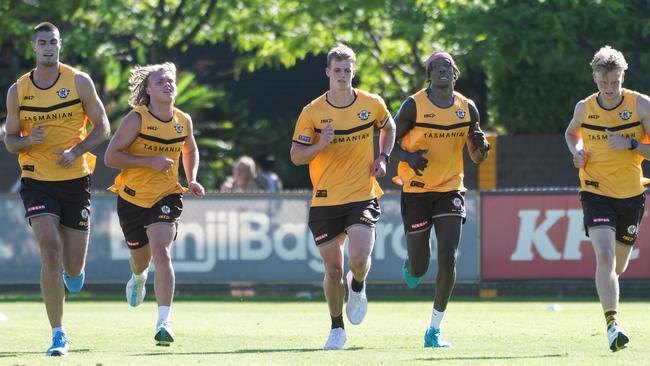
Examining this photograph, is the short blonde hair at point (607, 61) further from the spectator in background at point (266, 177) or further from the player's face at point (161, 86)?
the spectator in background at point (266, 177)

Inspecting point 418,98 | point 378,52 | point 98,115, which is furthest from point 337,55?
point 378,52

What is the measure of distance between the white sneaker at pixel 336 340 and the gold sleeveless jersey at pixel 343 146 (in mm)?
909

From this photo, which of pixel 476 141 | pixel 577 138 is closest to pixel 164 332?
pixel 476 141

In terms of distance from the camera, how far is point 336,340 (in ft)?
35.1

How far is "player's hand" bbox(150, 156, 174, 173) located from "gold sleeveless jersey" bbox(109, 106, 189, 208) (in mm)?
229

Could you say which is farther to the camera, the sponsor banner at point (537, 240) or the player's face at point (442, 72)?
the sponsor banner at point (537, 240)

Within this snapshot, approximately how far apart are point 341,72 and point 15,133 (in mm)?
2323

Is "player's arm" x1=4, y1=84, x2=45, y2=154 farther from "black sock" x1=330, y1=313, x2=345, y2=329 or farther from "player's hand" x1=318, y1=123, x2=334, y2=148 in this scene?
"black sock" x1=330, y1=313, x2=345, y2=329

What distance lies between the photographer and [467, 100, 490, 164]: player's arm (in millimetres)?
11070

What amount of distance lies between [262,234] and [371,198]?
25.8ft

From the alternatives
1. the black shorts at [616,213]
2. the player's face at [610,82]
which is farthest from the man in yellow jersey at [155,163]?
the player's face at [610,82]

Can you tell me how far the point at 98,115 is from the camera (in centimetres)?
1059

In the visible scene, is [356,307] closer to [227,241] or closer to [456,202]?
[456,202]

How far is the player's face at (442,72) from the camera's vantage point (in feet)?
36.1
